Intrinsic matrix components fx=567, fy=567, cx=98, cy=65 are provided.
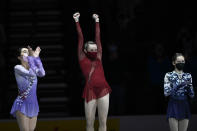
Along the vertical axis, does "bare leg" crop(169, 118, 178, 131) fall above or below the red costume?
below

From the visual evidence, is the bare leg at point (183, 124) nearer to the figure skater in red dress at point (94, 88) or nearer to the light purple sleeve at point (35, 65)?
the figure skater in red dress at point (94, 88)

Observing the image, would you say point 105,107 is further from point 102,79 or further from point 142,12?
point 142,12

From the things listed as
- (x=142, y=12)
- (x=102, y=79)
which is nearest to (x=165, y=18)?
(x=142, y=12)

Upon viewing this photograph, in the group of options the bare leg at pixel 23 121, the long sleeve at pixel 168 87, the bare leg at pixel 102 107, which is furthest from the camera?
the bare leg at pixel 102 107

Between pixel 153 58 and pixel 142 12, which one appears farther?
pixel 142 12

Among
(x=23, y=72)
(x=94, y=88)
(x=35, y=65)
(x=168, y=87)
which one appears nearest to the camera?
(x=23, y=72)

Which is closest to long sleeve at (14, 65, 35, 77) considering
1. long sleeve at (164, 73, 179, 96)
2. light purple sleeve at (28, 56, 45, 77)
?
light purple sleeve at (28, 56, 45, 77)

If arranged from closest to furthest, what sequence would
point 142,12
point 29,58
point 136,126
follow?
point 29,58 < point 136,126 < point 142,12

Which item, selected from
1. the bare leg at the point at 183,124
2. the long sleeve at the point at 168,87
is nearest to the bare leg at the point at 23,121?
the long sleeve at the point at 168,87

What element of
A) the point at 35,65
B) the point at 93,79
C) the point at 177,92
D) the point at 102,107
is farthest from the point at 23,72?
the point at 177,92

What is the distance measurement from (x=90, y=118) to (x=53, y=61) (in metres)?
5.27

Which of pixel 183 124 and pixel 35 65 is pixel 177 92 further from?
pixel 35 65

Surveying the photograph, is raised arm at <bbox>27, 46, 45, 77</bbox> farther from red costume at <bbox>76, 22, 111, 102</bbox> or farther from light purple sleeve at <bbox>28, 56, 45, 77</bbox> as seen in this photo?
red costume at <bbox>76, 22, 111, 102</bbox>

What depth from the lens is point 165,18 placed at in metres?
14.7
